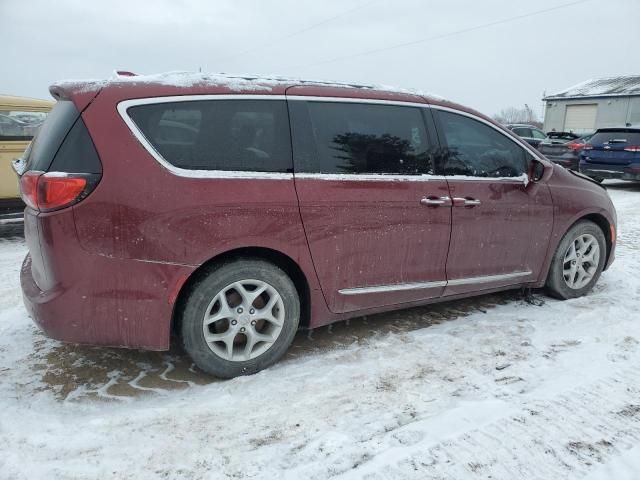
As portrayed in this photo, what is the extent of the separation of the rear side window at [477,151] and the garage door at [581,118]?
108ft

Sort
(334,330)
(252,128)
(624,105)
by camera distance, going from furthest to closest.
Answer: (624,105)
(334,330)
(252,128)

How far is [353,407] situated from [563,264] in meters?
2.57

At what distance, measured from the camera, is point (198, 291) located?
8.99 feet

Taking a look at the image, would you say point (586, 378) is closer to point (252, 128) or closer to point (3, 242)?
point (252, 128)

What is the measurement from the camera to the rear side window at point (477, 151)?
3555mm

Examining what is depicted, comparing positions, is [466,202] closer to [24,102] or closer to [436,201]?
[436,201]

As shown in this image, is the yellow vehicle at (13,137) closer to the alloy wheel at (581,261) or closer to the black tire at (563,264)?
the black tire at (563,264)

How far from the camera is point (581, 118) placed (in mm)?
32781

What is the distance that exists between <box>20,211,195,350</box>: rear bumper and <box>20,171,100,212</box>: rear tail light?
0.27 ft

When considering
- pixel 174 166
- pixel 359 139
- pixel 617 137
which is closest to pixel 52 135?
pixel 174 166

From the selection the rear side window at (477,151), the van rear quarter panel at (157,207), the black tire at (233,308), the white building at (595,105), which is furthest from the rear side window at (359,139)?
the white building at (595,105)

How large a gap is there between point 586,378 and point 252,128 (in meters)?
2.51

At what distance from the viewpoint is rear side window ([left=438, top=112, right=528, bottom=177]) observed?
11.7 feet

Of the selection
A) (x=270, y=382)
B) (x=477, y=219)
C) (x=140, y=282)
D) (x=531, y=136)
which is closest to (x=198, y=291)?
(x=140, y=282)
